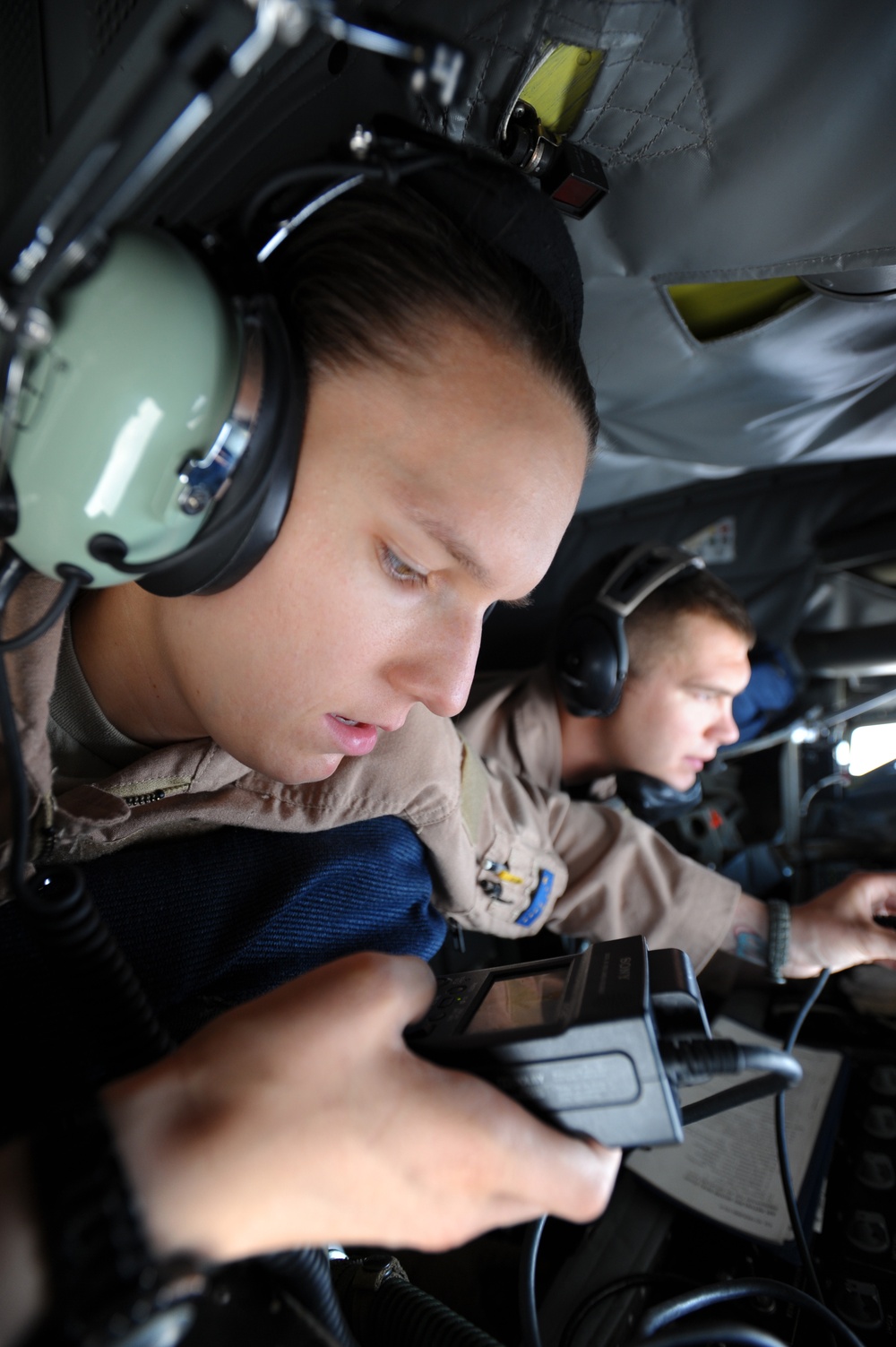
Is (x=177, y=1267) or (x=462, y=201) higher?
(x=462, y=201)

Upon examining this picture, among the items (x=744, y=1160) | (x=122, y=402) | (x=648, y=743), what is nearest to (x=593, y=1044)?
(x=122, y=402)

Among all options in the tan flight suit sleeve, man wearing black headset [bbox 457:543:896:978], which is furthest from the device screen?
man wearing black headset [bbox 457:543:896:978]

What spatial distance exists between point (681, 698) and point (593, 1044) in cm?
129

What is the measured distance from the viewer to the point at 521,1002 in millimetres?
565

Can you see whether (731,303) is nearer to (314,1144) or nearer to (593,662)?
(593,662)

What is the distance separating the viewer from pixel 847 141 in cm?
72

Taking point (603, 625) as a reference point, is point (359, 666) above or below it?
below

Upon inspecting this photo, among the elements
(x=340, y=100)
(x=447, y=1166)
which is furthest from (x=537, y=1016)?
(x=340, y=100)

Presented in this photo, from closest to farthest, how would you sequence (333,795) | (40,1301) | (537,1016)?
1. (40,1301)
2. (537,1016)
3. (333,795)

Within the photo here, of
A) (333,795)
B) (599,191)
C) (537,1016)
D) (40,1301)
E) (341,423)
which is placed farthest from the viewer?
(333,795)

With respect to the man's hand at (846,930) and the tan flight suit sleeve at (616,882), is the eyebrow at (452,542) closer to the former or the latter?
the tan flight suit sleeve at (616,882)

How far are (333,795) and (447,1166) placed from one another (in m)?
0.50

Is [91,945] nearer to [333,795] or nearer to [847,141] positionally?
[333,795]

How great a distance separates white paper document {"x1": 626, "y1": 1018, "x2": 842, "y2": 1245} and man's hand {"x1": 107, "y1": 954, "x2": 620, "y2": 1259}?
22.2 inches
